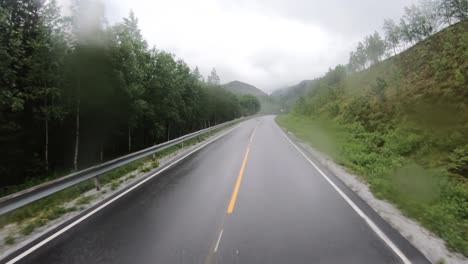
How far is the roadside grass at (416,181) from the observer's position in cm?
468

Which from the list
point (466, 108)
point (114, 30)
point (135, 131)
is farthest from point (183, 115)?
point (466, 108)

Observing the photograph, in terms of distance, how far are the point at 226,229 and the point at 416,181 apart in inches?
242

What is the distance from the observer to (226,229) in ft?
14.9

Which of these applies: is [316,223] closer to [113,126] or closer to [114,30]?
[114,30]

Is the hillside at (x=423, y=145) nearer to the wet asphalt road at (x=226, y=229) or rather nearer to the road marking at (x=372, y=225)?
the road marking at (x=372, y=225)

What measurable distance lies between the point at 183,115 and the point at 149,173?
24780 mm

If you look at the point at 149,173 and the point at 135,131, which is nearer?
the point at 149,173

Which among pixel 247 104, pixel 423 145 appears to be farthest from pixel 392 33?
pixel 247 104

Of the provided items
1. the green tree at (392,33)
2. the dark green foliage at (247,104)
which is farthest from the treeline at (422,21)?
the dark green foliage at (247,104)

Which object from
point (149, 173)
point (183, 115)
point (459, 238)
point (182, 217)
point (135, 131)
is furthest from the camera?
point (183, 115)

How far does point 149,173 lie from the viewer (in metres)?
9.30

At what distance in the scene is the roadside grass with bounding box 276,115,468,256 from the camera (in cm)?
468

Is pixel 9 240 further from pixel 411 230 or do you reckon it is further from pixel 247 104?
pixel 247 104

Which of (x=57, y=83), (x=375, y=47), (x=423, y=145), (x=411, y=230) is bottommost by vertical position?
(x=411, y=230)
